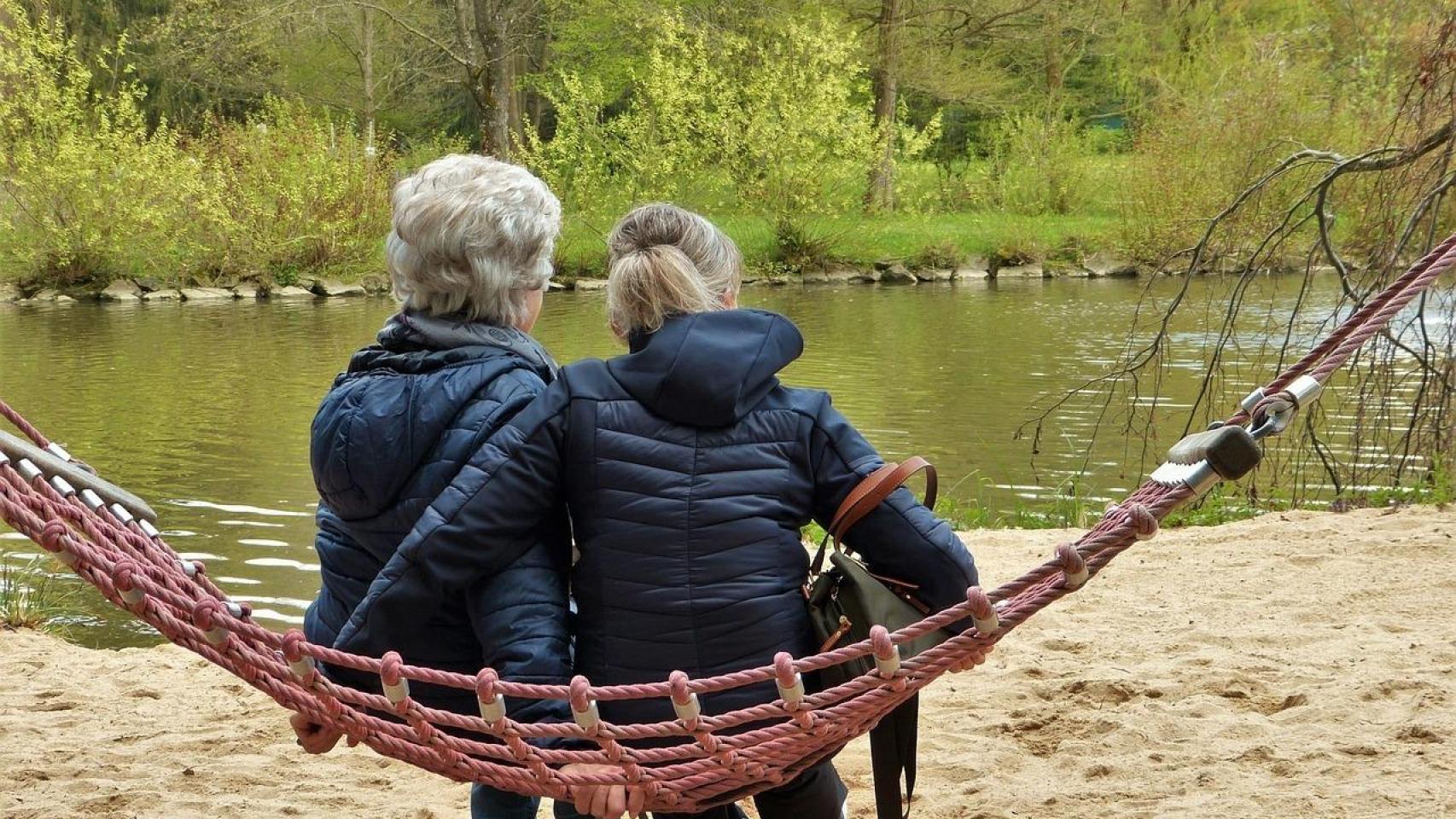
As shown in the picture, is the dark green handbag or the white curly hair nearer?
the dark green handbag

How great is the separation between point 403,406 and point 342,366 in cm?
1106

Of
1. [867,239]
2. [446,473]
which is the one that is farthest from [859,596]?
[867,239]

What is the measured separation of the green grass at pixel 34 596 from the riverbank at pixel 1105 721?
314mm

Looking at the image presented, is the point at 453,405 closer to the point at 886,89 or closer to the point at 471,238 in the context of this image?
the point at 471,238

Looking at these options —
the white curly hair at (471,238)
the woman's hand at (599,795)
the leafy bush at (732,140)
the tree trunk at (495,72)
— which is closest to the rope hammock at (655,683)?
the woman's hand at (599,795)

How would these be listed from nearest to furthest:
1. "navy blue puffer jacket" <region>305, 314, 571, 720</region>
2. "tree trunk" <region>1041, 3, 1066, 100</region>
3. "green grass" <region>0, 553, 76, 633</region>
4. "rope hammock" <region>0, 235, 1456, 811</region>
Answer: "rope hammock" <region>0, 235, 1456, 811</region>, "navy blue puffer jacket" <region>305, 314, 571, 720</region>, "green grass" <region>0, 553, 76, 633</region>, "tree trunk" <region>1041, 3, 1066, 100</region>

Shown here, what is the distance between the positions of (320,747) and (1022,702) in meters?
2.07

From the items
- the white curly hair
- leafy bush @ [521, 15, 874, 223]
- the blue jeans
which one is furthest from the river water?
the white curly hair

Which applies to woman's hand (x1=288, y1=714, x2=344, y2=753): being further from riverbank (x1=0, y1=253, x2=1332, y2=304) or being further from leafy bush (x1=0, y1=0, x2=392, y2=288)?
leafy bush (x1=0, y1=0, x2=392, y2=288)

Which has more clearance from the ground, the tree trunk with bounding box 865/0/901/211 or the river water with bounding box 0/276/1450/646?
the tree trunk with bounding box 865/0/901/211

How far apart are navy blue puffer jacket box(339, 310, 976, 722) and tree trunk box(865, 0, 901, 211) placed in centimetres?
2230

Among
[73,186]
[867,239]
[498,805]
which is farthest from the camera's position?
[867,239]

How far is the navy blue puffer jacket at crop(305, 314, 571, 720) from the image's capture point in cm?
208

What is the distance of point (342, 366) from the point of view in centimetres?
1277
